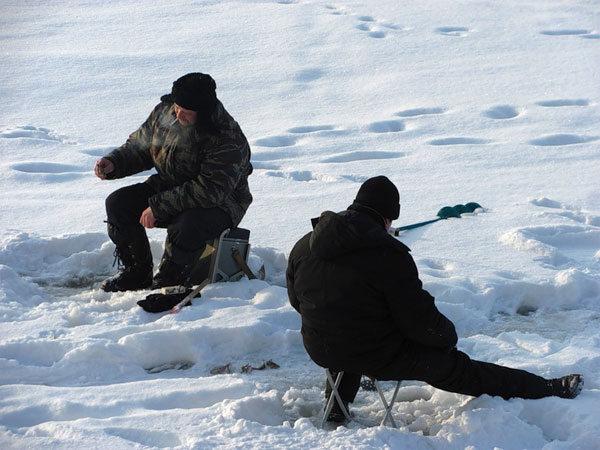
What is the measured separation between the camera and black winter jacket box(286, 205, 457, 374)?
3172 millimetres

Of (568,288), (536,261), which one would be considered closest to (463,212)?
(536,261)

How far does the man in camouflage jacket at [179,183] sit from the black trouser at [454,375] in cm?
154

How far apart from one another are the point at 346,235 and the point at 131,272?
2216 mm

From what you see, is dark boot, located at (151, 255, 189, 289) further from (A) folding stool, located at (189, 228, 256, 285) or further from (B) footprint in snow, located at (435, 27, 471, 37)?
(B) footprint in snow, located at (435, 27, 471, 37)

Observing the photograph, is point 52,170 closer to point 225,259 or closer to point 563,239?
point 225,259

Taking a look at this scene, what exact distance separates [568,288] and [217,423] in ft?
8.30

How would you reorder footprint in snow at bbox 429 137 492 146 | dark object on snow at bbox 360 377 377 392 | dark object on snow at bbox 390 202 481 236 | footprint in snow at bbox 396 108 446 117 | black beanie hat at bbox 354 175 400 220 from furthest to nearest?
footprint in snow at bbox 396 108 446 117 → footprint in snow at bbox 429 137 492 146 → dark object on snow at bbox 390 202 481 236 → dark object on snow at bbox 360 377 377 392 → black beanie hat at bbox 354 175 400 220

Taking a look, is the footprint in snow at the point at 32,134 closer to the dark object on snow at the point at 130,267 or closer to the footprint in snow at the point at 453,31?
the dark object on snow at the point at 130,267

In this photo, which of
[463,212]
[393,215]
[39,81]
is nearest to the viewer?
[393,215]

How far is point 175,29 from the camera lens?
1322 cm

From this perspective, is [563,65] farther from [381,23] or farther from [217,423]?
[217,423]

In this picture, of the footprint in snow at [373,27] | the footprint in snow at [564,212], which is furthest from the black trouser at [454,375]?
the footprint in snow at [373,27]

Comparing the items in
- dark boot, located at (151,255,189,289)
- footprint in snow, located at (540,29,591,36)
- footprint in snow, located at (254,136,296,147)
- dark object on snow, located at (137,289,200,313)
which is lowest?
dark object on snow, located at (137,289,200,313)

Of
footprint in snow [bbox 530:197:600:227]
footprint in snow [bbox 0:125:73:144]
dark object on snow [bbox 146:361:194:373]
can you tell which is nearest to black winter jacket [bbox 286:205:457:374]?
dark object on snow [bbox 146:361:194:373]
